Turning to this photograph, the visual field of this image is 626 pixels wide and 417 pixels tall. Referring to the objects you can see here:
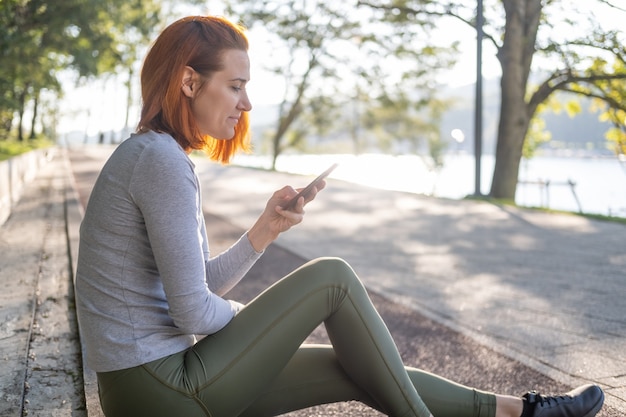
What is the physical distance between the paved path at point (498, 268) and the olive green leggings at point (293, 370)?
129 cm

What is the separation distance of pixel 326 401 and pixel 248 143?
103 centimetres

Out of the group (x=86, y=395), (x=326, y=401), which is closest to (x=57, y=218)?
→ (x=86, y=395)

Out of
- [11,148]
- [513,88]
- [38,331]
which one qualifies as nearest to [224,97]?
[38,331]

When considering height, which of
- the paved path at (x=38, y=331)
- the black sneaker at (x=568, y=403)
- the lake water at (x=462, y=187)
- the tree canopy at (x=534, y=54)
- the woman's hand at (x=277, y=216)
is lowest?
the lake water at (x=462, y=187)

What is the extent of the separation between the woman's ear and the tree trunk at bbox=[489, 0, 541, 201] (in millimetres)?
14466

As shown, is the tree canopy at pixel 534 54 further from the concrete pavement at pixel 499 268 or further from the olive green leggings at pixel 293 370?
the olive green leggings at pixel 293 370

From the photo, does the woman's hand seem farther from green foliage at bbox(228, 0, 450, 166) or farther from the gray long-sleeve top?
green foliage at bbox(228, 0, 450, 166)

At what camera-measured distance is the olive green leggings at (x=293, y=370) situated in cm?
208

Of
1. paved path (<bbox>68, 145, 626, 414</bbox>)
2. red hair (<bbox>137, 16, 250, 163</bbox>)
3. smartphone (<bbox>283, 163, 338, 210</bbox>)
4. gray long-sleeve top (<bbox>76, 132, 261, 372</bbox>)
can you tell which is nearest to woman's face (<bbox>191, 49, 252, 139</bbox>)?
red hair (<bbox>137, 16, 250, 163</bbox>)

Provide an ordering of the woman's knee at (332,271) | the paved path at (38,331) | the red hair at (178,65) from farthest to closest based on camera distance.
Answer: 1. the paved path at (38,331)
2. the woman's knee at (332,271)
3. the red hair at (178,65)

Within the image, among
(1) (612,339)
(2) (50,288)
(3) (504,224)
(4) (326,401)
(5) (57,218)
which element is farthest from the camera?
(3) (504,224)

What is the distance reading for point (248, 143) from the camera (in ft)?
8.80

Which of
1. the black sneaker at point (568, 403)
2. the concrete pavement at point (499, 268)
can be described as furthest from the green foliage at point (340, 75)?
the black sneaker at point (568, 403)

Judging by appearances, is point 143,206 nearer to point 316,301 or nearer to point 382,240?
point 316,301
